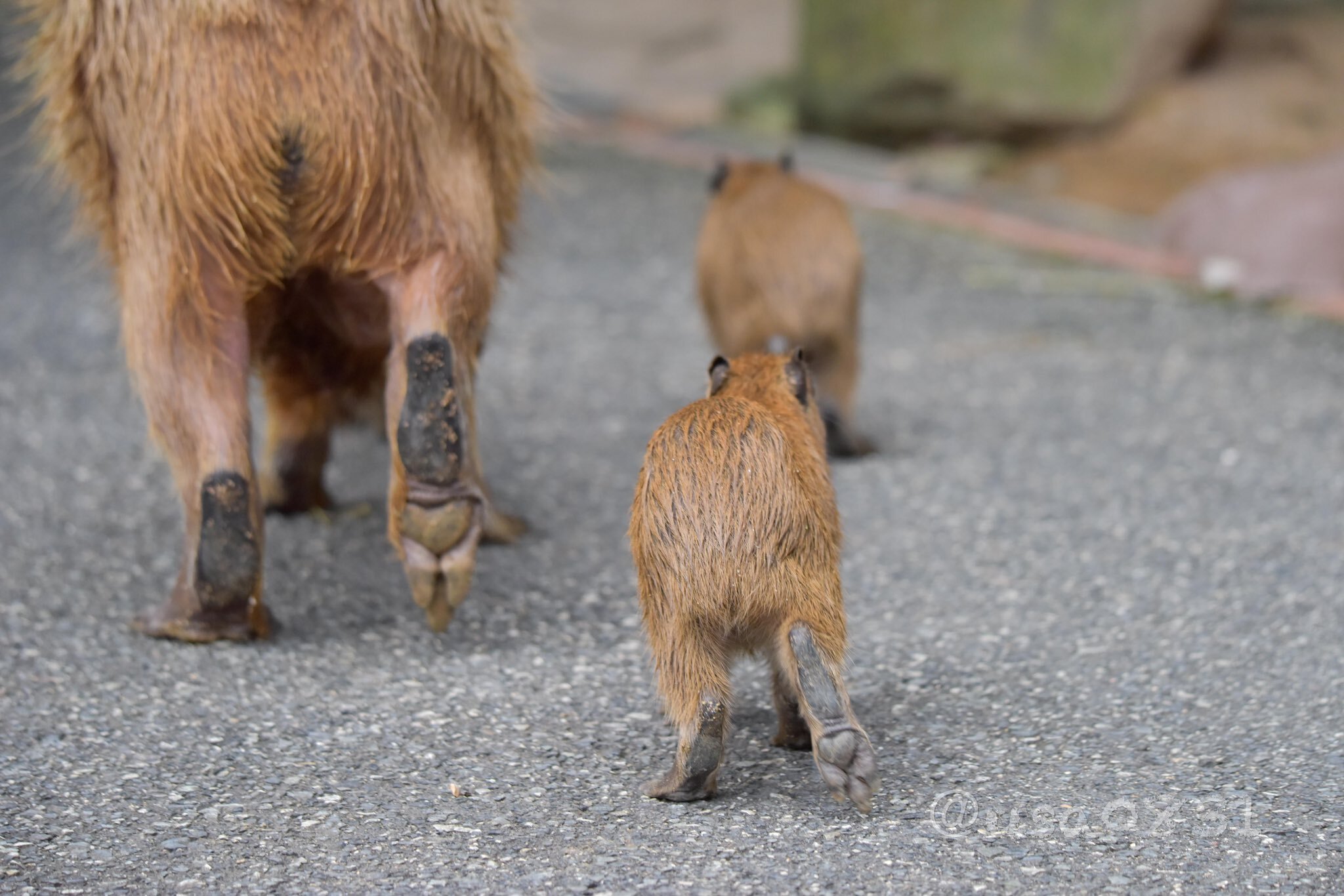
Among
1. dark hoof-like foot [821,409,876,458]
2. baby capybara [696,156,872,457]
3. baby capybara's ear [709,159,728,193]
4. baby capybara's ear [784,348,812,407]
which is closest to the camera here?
baby capybara's ear [784,348,812,407]

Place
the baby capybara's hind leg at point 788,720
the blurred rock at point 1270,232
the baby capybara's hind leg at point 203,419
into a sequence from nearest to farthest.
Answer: the baby capybara's hind leg at point 788,720, the baby capybara's hind leg at point 203,419, the blurred rock at point 1270,232

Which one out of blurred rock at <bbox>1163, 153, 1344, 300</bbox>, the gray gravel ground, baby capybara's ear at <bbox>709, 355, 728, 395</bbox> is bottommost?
the gray gravel ground

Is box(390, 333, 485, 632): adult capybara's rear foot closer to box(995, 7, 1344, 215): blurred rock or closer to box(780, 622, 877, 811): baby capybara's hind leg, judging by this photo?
box(780, 622, 877, 811): baby capybara's hind leg

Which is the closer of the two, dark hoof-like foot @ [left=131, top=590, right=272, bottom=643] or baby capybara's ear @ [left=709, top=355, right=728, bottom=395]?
baby capybara's ear @ [left=709, top=355, right=728, bottom=395]

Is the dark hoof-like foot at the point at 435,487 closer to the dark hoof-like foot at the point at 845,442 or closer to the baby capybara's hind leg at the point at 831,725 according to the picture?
the baby capybara's hind leg at the point at 831,725

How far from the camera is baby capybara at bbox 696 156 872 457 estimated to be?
459 centimetres

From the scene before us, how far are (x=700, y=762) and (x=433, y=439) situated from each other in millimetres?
965

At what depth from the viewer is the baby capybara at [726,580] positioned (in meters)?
2.61

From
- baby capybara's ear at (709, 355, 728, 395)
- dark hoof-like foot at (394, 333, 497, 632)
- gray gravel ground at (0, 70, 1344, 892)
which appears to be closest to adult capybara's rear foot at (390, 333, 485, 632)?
dark hoof-like foot at (394, 333, 497, 632)

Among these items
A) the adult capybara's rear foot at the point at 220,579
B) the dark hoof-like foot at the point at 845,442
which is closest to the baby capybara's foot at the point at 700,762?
the adult capybara's rear foot at the point at 220,579

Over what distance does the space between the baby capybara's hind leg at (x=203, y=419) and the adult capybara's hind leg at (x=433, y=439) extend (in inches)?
12.6

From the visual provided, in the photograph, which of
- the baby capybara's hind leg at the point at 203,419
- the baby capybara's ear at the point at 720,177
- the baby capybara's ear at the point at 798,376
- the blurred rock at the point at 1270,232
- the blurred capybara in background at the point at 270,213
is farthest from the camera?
the blurred rock at the point at 1270,232

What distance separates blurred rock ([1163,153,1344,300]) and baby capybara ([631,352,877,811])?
446 cm

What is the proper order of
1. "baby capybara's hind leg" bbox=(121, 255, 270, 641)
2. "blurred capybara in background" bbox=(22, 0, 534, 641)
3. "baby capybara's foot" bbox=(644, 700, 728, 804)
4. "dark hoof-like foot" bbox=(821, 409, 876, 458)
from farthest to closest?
"dark hoof-like foot" bbox=(821, 409, 876, 458) < "baby capybara's hind leg" bbox=(121, 255, 270, 641) < "blurred capybara in background" bbox=(22, 0, 534, 641) < "baby capybara's foot" bbox=(644, 700, 728, 804)
